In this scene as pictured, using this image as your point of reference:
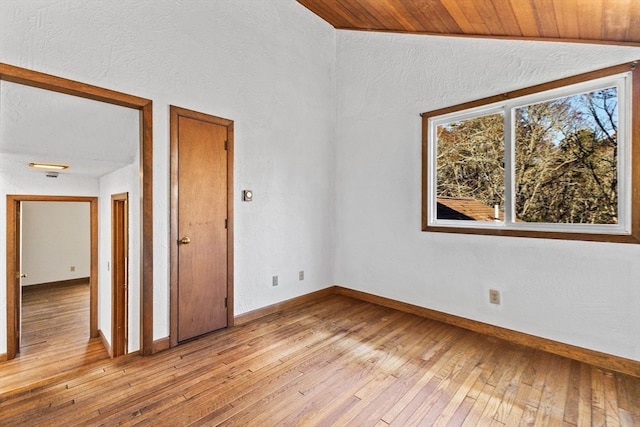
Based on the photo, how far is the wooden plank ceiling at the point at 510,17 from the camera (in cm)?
184

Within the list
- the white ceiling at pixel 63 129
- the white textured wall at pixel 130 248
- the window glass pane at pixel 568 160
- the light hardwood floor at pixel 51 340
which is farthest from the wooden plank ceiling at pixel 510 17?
the light hardwood floor at pixel 51 340

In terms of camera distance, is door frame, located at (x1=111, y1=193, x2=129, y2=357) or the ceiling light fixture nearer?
the ceiling light fixture

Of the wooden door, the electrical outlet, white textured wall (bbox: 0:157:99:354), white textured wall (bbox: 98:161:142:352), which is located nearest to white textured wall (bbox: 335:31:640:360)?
the electrical outlet

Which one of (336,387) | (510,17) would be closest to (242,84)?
(510,17)

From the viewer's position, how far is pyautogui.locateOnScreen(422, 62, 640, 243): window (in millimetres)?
2176

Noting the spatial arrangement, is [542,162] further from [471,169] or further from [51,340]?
[51,340]

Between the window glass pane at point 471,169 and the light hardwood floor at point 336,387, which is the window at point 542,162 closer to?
the window glass pane at point 471,169

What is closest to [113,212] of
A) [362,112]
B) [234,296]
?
[234,296]

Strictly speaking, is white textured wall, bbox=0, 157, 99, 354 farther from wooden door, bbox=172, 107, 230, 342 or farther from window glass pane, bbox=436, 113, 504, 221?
window glass pane, bbox=436, 113, 504, 221

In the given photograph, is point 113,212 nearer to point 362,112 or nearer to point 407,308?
point 362,112

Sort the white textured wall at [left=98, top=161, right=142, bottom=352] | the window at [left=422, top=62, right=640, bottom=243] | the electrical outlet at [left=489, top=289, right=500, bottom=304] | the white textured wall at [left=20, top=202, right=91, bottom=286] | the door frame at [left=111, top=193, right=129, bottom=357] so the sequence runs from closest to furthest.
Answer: the window at [left=422, top=62, right=640, bottom=243]
the white textured wall at [left=98, top=161, right=142, bottom=352]
the electrical outlet at [left=489, top=289, right=500, bottom=304]
the door frame at [left=111, top=193, right=129, bottom=357]
the white textured wall at [left=20, top=202, right=91, bottom=286]

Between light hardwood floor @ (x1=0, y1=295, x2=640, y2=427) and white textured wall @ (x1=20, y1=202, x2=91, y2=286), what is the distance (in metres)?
5.50

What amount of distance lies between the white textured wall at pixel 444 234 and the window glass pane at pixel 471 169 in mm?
243

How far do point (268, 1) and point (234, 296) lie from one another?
10.7 ft
